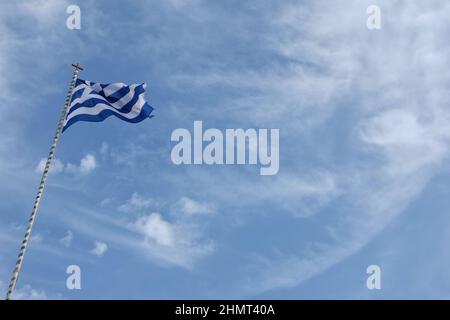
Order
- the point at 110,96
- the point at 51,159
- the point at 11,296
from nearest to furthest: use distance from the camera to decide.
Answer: the point at 11,296
the point at 51,159
the point at 110,96

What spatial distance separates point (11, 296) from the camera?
1255 inches

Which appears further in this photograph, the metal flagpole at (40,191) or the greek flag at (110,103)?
the greek flag at (110,103)

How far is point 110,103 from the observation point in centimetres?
4169

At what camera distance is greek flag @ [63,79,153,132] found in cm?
4116

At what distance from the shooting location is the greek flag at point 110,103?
41156mm

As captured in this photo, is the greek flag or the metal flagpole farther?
the greek flag

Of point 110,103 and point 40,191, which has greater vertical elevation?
point 110,103
